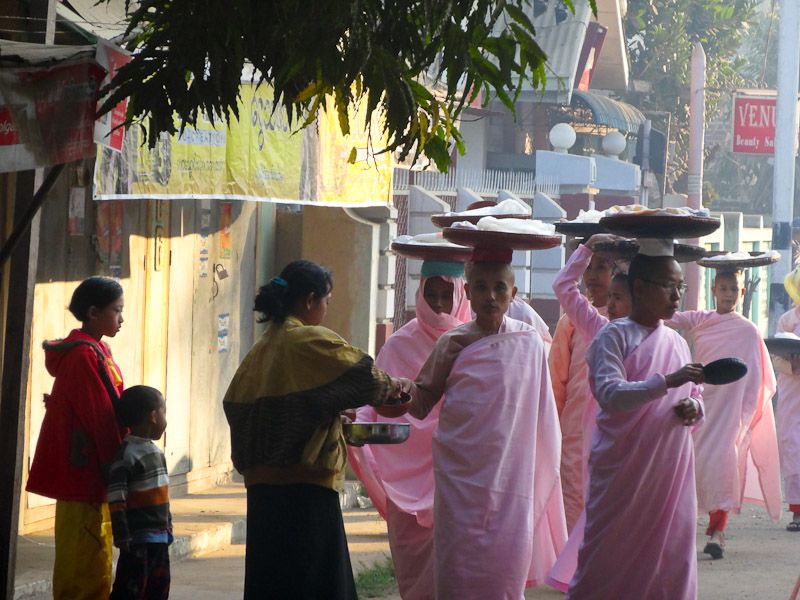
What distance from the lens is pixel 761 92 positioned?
33.3 meters

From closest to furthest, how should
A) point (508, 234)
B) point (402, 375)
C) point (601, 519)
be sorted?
point (601, 519) → point (508, 234) → point (402, 375)

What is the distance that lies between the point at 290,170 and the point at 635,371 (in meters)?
6.19

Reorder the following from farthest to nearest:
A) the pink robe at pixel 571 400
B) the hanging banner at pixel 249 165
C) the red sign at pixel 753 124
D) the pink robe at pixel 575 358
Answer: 1. the red sign at pixel 753 124
2. the hanging banner at pixel 249 165
3. the pink robe at pixel 571 400
4. the pink robe at pixel 575 358

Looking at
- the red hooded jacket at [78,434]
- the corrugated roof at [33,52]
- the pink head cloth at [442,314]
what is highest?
the corrugated roof at [33,52]

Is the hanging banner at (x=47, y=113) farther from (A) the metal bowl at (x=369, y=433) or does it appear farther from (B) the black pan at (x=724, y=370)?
(B) the black pan at (x=724, y=370)

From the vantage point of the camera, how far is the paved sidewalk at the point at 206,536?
8.29 metres

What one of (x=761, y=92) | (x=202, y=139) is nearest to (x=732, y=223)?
(x=761, y=92)

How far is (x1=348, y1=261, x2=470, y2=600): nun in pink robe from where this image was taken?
7406mm

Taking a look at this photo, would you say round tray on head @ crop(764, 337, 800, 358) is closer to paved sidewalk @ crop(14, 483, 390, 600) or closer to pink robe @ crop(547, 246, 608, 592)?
pink robe @ crop(547, 246, 608, 592)

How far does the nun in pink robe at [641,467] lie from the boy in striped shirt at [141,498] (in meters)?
1.79

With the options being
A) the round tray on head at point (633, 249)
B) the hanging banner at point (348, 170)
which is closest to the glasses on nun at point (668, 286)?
the round tray on head at point (633, 249)

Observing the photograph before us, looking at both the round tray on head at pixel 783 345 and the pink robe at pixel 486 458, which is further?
the round tray on head at pixel 783 345

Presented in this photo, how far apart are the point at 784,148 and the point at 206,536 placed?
62.5 ft

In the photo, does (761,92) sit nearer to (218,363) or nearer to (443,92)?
(443,92)
